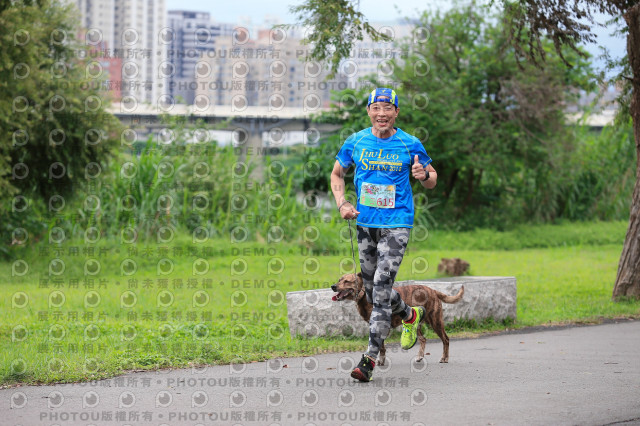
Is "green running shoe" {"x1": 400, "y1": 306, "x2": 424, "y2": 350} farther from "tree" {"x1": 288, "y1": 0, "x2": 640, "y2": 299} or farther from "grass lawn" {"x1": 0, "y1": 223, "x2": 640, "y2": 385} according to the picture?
"tree" {"x1": 288, "y1": 0, "x2": 640, "y2": 299}

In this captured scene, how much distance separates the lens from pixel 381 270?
667 centimetres

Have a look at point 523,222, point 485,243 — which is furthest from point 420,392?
point 523,222

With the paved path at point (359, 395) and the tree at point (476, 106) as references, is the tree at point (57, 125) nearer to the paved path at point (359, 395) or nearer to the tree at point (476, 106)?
the tree at point (476, 106)

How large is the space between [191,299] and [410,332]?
8025mm

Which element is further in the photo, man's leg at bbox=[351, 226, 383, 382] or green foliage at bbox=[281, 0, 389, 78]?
green foliage at bbox=[281, 0, 389, 78]

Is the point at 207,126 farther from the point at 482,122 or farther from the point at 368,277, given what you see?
the point at 368,277

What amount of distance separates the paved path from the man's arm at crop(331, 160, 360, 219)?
129 cm

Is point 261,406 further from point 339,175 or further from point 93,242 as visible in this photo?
point 93,242

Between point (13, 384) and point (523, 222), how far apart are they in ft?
84.3

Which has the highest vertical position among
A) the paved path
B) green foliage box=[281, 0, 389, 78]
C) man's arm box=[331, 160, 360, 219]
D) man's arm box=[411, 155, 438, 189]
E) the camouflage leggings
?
green foliage box=[281, 0, 389, 78]

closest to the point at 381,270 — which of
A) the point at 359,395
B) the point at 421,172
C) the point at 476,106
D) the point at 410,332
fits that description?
the point at 410,332

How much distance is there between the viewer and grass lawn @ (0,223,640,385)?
8.11m

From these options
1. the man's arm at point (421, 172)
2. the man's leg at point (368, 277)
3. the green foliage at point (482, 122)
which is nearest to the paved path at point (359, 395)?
the man's leg at point (368, 277)

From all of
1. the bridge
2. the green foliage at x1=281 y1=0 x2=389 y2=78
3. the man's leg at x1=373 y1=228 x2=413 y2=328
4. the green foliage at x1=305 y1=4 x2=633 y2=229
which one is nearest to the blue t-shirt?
the man's leg at x1=373 y1=228 x2=413 y2=328
